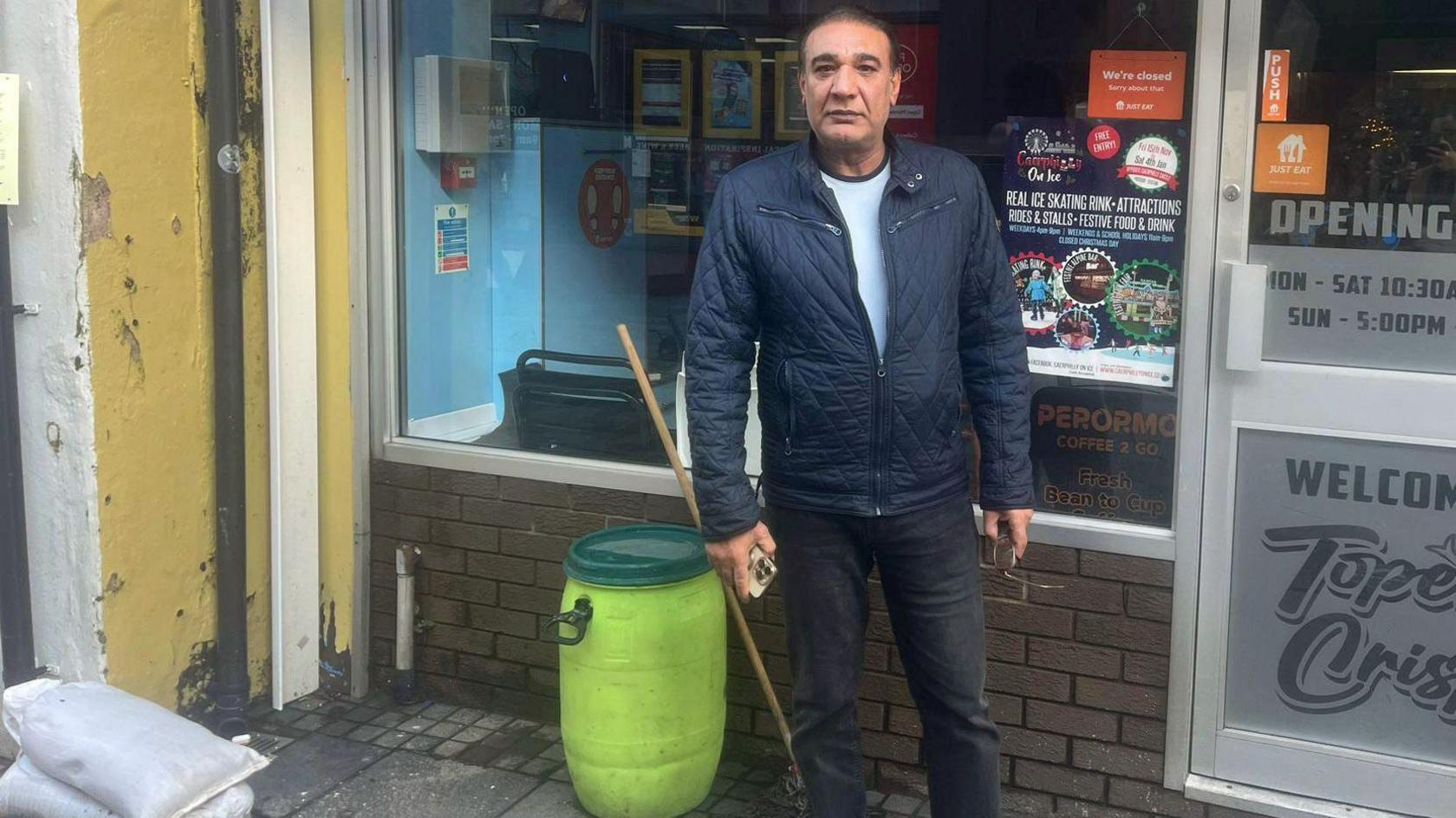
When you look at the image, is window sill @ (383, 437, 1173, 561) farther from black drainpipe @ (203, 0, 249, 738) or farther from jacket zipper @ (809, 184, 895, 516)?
jacket zipper @ (809, 184, 895, 516)

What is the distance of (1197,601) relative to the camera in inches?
146

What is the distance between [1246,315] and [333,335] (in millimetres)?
2714

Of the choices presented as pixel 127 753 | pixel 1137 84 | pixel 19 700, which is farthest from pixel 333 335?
pixel 1137 84

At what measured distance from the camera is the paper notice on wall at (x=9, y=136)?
3936mm

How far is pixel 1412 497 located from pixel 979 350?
1101 mm

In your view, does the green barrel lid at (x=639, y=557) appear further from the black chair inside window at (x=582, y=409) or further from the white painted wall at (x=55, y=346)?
the white painted wall at (x=55, y=346)

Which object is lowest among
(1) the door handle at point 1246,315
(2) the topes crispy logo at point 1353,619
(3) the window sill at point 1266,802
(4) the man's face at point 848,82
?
(3) the window sill at point 1266,802

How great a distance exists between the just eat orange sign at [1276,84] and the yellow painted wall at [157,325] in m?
2.80

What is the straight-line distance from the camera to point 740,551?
3.21 metres

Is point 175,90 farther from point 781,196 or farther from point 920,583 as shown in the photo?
point 920,583

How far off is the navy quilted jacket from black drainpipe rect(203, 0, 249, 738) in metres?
1.74

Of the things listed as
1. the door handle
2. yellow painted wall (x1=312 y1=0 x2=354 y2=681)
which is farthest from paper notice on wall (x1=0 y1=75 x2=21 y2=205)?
the door handle

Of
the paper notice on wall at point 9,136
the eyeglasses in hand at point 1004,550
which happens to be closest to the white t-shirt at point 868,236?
the eyeglasses in hand at point 1004,550

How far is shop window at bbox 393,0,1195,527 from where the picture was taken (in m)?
3.72
